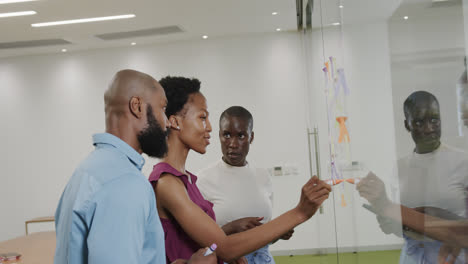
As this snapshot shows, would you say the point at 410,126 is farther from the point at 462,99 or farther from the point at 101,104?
the point at 101,104

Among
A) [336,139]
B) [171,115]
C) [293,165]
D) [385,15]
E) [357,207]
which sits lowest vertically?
[293,165]

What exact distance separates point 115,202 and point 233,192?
1386 millimetres

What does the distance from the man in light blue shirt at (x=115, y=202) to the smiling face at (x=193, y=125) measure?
40cm

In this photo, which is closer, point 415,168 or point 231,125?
point 415,168

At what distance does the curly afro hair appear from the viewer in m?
1.50

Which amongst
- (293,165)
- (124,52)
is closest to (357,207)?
(293,165)

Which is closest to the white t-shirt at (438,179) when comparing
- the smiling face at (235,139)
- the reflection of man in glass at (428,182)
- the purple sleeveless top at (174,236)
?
the reflection of man in glass at (428,182)

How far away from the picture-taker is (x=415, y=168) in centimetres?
57

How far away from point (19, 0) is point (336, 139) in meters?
3.69

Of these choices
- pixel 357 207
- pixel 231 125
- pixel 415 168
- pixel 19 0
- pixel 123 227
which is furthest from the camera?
pixel 19 0

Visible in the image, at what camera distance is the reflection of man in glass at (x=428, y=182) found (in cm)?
47

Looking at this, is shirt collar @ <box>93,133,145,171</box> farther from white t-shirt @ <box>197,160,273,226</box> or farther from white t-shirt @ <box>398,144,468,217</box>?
white t-shirt @ <box>197,160,273,226</box>

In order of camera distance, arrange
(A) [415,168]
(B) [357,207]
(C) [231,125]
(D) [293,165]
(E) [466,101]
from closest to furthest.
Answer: (E) [466,101] < (A) [415,168] < (B) [357,207] < (C) [231,125] < (D) [293,165]

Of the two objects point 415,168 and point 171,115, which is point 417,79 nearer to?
point 415,168
